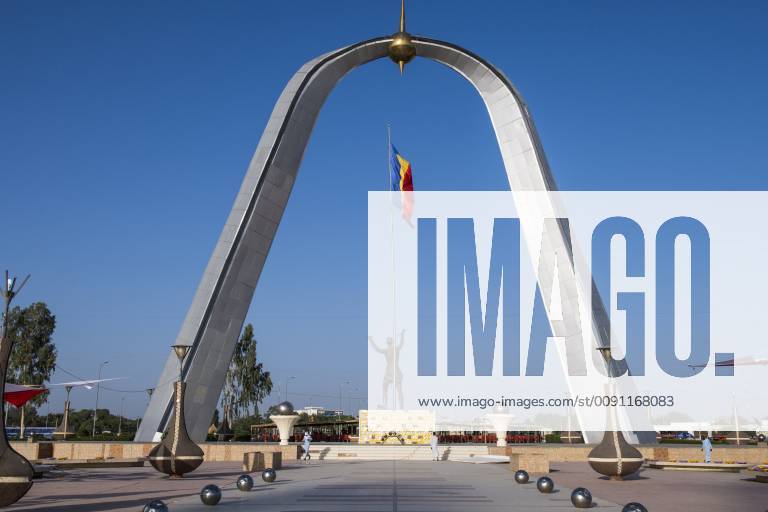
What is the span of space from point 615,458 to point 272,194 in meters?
19.1

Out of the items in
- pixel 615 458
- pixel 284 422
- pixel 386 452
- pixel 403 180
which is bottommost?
pixel 386 452

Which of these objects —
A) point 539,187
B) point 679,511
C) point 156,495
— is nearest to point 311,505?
point 156,495

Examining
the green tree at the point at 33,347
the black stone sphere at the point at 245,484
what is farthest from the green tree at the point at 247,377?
the black stone sphere at the point at 245,484

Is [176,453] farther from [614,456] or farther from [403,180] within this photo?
[403,180]

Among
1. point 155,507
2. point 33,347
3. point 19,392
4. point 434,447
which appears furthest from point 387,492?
point 33,347

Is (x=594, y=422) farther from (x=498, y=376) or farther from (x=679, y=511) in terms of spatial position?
(x=679, y=511)

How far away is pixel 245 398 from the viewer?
65.1 m

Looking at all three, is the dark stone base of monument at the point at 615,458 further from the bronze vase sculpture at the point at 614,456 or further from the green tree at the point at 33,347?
the green tree at the point at 33,347

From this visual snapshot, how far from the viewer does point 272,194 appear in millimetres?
30484

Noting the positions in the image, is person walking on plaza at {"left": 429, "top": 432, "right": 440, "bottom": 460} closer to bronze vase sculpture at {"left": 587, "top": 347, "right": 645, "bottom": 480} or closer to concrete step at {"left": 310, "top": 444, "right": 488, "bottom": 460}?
concrete step at {"left": 310, "top": 444, "right": 488, "bottom": 460}

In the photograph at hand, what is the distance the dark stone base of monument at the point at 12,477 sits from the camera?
31.5 ft

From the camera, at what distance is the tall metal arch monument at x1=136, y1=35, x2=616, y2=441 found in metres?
26.7

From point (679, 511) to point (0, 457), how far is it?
10.1m

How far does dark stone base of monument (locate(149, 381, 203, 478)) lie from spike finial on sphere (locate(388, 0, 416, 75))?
22638mm
